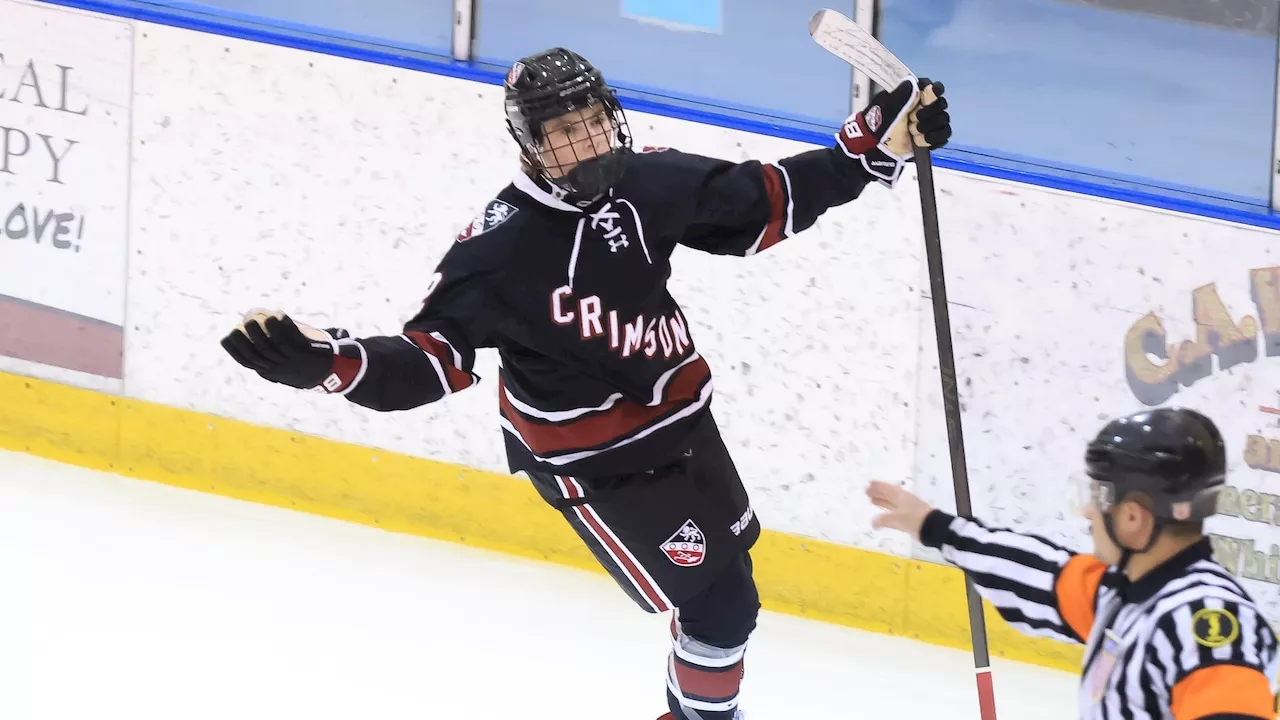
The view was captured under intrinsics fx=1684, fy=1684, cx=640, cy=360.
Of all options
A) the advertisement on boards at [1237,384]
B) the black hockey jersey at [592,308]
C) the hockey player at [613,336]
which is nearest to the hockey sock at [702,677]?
the hockey player at [613,336]

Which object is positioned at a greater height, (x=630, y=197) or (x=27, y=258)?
(x=630, y=197)

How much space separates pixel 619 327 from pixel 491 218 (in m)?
0.25

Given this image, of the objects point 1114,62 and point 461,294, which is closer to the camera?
point 461,294

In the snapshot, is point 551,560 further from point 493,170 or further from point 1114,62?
point 1114,62

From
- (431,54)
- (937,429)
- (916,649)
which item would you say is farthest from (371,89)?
(916,649)

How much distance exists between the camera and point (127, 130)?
13.8 feet

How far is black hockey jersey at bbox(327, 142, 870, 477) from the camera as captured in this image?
251 cm

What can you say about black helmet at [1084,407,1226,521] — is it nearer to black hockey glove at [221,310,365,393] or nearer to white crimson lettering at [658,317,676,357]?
white crimson lettering at [658,317,676,357]

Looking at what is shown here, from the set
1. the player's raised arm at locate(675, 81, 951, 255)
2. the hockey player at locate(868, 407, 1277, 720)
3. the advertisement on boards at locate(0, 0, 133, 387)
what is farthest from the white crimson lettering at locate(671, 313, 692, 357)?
the advertisement on boards at locate(0, 0, 133, 387)

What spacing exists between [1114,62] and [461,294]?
5.75ft

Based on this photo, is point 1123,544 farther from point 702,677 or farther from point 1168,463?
point 702,677

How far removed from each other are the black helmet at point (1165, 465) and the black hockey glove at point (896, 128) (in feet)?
3.30

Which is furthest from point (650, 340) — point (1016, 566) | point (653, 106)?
point (653, 106)

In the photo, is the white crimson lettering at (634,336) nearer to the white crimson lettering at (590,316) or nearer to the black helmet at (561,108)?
the white crimson lettering at (590,316)
